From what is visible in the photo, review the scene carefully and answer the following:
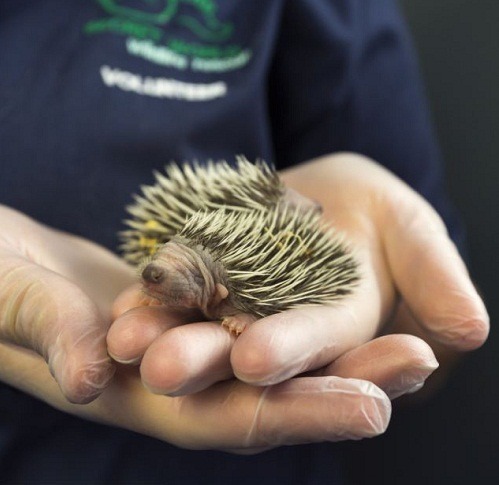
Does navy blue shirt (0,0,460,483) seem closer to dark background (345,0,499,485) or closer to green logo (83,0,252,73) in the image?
green logo (83,0,252,73)

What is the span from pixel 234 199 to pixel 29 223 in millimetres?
278

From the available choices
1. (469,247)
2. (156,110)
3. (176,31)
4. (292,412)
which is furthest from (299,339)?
(469,247)

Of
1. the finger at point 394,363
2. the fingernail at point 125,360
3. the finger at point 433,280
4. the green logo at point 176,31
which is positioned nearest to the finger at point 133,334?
the fingernail at point 125,360

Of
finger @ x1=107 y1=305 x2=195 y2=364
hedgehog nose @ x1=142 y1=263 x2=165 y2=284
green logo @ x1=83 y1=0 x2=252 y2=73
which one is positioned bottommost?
finger @ x1=107 y1=305 x2=195 y2=364

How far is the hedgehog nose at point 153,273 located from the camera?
0.67 metres

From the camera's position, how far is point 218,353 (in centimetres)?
63

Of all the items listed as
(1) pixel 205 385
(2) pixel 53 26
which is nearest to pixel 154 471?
(1) pixel 205 385

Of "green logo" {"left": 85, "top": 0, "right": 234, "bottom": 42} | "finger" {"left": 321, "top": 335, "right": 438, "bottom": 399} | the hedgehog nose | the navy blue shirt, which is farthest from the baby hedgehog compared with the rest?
"green logo" {"left": 85, "top": 0, "right": 234, "bottom": 42}

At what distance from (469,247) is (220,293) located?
3.13 feet

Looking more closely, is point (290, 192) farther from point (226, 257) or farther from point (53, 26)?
point (53, 26)

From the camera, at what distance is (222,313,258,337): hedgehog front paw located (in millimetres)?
692

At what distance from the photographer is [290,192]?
3.04 feet

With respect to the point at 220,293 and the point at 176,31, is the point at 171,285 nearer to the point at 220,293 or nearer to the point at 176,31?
the point at 220,293

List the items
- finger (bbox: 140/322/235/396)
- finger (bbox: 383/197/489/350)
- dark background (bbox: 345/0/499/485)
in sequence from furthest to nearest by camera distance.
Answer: dark background (bbox: 345/0/499/485), finger (bbox: 383/197/489/350), finger (bbox: 140/322/235/396)
